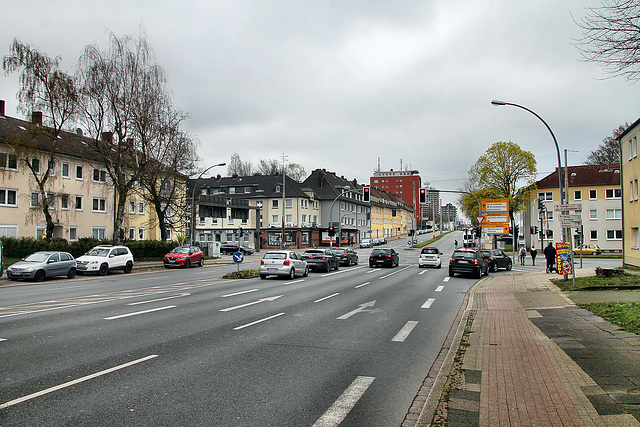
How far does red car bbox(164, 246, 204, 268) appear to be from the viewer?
36062mm

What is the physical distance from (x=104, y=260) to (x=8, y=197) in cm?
1664

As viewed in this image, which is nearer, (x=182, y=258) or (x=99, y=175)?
(x=182, y=258)

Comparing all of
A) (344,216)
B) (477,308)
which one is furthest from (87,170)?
(344,216)

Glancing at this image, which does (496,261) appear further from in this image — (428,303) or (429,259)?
(428,303)

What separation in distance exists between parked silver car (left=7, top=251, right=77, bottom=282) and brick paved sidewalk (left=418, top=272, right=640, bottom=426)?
71.8 ft

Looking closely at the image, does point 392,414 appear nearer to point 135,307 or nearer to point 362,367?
point 362,367

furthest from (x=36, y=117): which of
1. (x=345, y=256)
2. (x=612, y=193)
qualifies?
(x=612, y=193)

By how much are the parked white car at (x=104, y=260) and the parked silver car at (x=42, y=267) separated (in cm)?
168

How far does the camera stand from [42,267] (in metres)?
23.7

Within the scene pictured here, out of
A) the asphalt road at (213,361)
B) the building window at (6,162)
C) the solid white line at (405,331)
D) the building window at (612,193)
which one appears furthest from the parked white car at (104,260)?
the building window at (612,193)

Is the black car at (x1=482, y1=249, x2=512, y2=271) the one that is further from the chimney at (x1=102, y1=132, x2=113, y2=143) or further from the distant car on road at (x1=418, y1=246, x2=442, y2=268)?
the chimney at (x1=102, y1=132, x2=113, y2=143)

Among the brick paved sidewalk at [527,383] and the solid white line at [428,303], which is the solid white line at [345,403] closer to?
the brick paved sidewalk at [527,383]


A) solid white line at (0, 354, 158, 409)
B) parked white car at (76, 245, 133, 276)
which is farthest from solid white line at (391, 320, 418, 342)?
parked white car at (76, 245, 133, 276)

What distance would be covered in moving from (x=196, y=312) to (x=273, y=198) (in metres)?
70.8
